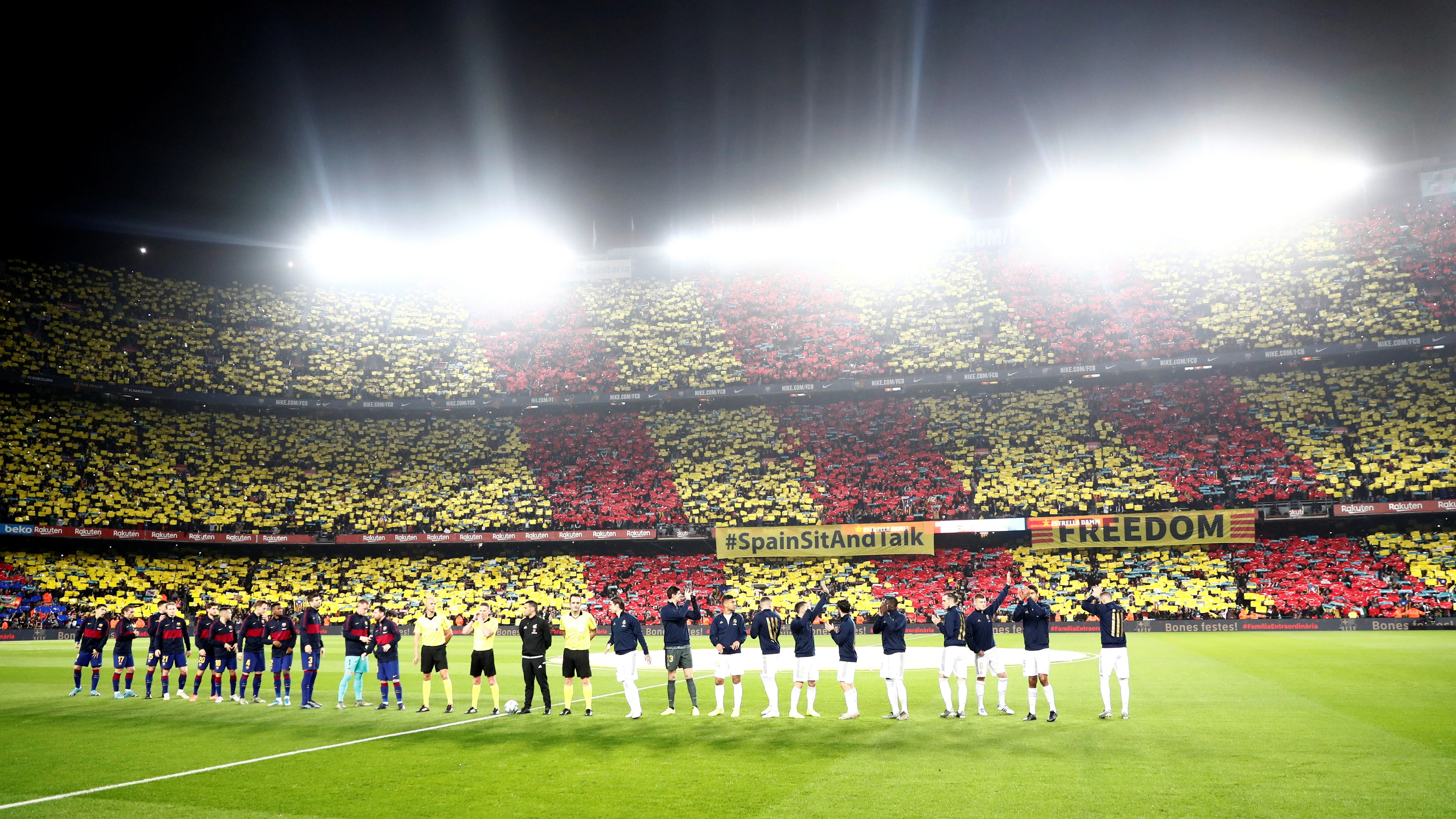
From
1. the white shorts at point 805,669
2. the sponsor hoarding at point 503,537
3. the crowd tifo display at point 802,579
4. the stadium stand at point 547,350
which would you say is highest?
the stadium stand at point 547,350

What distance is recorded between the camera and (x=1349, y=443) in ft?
139

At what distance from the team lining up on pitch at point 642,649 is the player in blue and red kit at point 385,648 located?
29 millimetres

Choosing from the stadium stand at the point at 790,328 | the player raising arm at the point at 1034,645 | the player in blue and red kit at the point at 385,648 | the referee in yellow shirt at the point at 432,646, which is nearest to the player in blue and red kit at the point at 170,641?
the player in blue and red kit at the point at 385,648

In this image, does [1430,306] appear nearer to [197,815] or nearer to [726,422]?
[726,422]

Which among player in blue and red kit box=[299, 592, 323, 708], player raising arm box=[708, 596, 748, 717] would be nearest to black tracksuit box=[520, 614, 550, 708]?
player raising arm box=[708, 596, 748, 717]

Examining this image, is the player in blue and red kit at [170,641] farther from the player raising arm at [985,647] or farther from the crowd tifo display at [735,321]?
the crowd tifo display at [735,321]

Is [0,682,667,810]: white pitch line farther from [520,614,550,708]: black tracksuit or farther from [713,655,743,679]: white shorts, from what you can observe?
[713,655,743,679]: white shorts

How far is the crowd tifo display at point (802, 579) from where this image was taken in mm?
37438

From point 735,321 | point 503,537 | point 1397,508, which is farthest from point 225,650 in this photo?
point 1397,508

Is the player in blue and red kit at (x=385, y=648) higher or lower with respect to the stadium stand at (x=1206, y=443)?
lower

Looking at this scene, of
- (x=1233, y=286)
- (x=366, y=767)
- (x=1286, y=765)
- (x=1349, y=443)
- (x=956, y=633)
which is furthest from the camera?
(x=1233, y=286)

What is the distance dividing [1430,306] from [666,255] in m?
43.0

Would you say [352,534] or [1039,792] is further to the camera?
[352,534]

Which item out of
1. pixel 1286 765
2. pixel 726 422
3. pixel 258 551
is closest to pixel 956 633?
pixel 1286 765
